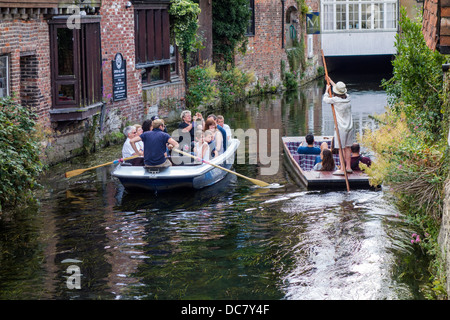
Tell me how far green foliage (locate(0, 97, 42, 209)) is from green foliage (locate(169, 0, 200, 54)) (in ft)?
32.4

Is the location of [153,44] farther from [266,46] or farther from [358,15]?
[358,15]

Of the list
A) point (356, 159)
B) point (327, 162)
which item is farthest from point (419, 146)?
point (327, 162)

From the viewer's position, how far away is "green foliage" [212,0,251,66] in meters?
26.9

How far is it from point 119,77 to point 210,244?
31.5 ft

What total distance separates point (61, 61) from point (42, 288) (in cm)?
860

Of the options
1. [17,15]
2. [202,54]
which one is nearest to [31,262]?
[17,15]

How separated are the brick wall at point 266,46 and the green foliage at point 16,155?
17.6m

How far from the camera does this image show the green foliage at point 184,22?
21.5m

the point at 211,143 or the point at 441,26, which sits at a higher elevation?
the point at 441,26

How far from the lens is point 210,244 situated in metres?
10.4

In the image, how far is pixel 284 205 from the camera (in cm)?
1255

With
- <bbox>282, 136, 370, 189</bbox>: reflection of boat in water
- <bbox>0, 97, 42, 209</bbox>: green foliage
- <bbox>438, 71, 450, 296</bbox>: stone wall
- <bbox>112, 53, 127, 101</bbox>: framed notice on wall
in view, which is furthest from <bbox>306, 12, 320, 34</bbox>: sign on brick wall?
<bbox>438, 71, 450, 296</bbox>: stone wall

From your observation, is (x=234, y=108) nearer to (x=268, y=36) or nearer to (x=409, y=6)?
(x=268, y=36)

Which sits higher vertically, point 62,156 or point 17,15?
point 17,15
